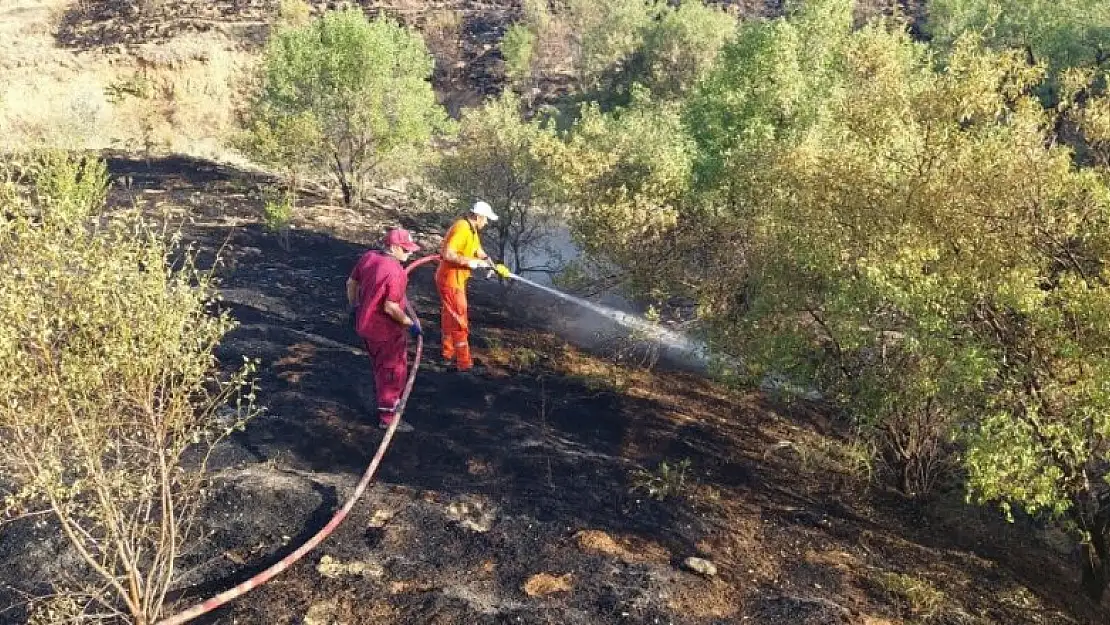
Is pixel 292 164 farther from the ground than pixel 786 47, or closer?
closer

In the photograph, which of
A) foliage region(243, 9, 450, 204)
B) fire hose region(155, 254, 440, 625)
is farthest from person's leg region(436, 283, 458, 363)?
foliage region(243, 9, 450, 204)

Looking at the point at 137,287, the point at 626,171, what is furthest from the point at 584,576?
the point at 626,171

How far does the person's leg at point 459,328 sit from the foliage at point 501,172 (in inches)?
221

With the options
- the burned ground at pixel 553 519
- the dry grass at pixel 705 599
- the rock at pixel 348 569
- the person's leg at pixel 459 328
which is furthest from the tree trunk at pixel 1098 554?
the person's leg at pixel 459 328

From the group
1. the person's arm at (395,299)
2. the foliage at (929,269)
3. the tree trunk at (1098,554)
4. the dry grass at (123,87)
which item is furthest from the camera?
the dry grass at (123,87)

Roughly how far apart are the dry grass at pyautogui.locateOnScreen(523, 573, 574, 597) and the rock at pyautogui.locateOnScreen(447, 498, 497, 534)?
3.01ft

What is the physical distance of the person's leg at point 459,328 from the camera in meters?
10.9

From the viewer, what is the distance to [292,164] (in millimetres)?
20828

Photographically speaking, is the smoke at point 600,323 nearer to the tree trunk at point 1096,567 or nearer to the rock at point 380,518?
the rock at point 380,518

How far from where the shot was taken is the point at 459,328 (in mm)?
11281

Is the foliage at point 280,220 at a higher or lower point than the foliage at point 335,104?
lower

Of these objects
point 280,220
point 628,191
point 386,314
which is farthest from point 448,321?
point 280,220

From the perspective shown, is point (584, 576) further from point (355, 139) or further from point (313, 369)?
point (355, 139)

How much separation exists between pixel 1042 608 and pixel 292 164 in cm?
1995
